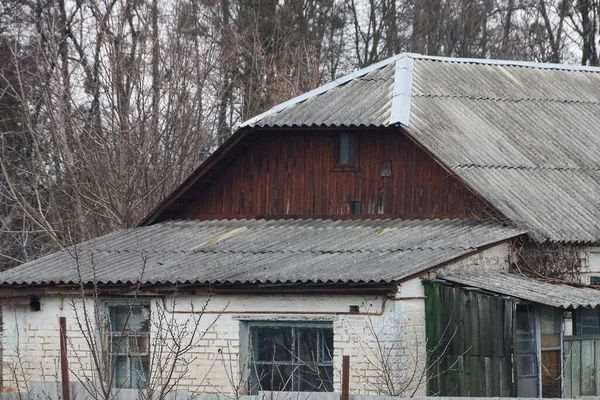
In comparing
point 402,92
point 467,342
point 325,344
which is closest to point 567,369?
point 467,342

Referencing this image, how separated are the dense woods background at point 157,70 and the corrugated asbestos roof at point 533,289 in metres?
6.75

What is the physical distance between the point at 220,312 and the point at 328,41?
72.7 ft

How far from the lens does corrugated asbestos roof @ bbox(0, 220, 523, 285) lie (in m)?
17.2

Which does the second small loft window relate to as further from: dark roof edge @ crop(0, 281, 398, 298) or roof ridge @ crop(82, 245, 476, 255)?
dark roof edge @ crop(0, 281, 398, 298)

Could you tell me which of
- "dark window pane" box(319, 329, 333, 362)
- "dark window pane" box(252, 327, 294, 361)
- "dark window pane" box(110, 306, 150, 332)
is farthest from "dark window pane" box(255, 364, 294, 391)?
"dark window pane" box(110, 306, 150, 332)

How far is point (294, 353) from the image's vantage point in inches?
687

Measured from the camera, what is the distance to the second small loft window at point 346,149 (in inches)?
800

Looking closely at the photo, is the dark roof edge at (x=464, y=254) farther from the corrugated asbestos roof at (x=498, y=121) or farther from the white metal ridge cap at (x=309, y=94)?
the white metal ridge cap at (x=309, y=94)

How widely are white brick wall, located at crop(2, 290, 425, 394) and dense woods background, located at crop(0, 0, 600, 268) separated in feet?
9.77

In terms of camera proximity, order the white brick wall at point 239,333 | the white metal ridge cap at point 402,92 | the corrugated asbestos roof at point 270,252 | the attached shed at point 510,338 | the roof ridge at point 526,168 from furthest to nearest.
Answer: the white metal ridge cap at point 402,92
the roof ridge at point 526,168
the corrugated asbestos roof at point 270,252
the white brick wall at point 239,333
the attached shed at point 510,338

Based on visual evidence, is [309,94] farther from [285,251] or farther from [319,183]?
[285,251]

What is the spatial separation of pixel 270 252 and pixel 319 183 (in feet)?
6.87

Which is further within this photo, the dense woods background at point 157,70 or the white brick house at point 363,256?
the dense woods background at point 157,70

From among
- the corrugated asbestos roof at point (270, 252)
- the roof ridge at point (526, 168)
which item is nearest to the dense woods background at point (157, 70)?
the corrugated asbestos roof at point (270, 252)
